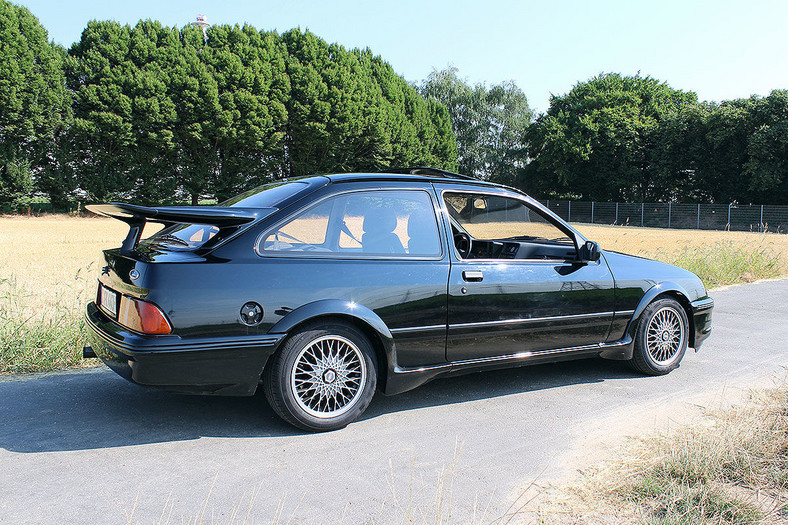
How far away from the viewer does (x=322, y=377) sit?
412cm

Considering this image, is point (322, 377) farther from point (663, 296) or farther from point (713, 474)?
point (663, 296)

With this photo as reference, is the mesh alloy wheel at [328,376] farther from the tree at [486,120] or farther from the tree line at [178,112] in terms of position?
the tree at [486,120]

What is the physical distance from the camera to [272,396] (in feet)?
13.1

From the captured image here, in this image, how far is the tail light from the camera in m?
3.72

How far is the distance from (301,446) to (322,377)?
45 centimetres

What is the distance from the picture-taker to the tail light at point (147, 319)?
12.2 ft

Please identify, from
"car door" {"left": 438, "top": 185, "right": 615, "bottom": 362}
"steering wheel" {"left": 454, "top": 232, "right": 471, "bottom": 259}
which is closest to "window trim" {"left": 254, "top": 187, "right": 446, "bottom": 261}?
"car door" {"left": 438, "top": 185, "right": 615, "bottom": 362}

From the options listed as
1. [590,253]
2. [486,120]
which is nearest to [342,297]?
[590,253]

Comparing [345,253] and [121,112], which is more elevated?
[121,112]

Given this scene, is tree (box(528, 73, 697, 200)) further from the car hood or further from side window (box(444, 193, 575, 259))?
side window (box(444, 193, 575, 259))

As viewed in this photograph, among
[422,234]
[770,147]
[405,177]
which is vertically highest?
[770,147]

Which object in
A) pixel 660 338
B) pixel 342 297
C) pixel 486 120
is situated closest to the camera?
pixel 342 297

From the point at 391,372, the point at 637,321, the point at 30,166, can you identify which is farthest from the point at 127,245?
the point at 30,166

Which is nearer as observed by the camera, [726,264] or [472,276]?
[472,276]
